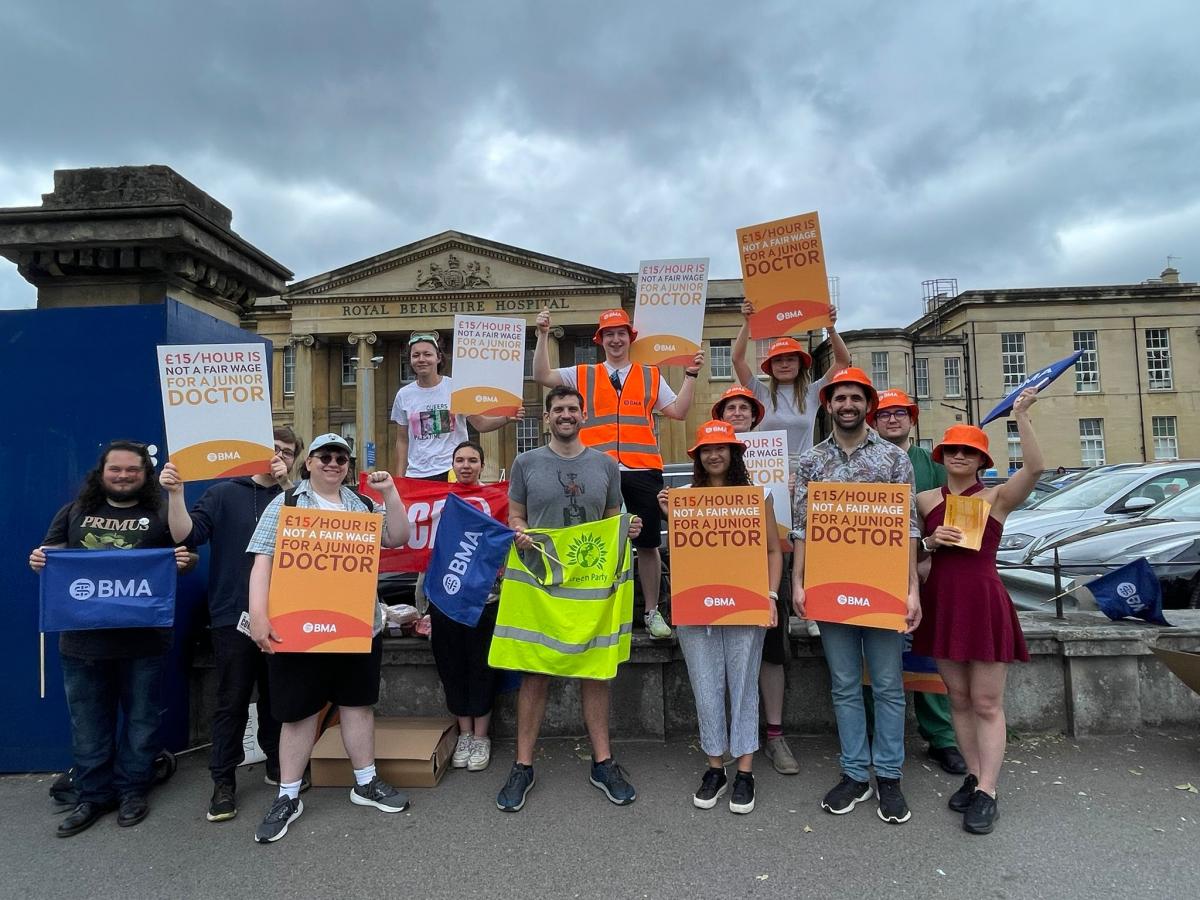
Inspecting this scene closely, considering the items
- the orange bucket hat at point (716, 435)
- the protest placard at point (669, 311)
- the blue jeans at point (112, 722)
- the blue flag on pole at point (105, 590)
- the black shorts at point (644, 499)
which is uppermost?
the protest placard at point (669, 311)

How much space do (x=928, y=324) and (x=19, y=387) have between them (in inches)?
1983

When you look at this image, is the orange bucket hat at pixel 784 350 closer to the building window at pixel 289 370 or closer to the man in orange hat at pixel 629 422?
the man in orange hat at pixel 629 422

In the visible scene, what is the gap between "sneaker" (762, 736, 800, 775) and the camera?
4137 mm

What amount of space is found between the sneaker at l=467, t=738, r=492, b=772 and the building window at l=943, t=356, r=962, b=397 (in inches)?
1666

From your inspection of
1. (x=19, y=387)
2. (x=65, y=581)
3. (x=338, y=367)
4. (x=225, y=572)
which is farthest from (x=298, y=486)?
(x=338, y=367)

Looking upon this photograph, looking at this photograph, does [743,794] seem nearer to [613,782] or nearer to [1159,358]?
[613,782]

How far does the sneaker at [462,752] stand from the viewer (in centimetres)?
431

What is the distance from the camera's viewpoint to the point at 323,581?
11.8ft

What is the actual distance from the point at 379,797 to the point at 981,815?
10.6 ft

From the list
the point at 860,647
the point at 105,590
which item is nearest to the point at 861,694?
the point at 860,647

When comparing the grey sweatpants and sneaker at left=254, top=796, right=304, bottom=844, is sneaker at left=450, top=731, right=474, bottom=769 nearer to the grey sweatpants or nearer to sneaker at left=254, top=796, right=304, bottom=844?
sneaker at left=254, top=796, right=304, bottom=844

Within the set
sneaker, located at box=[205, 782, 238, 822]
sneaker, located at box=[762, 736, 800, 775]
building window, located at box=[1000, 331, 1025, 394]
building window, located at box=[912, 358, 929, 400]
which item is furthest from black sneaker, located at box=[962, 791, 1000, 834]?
building window, located at box=[1000, 331, 1025, 394]

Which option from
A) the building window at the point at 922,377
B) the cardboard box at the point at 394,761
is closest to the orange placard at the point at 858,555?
the cardboard box at the point at 394,761

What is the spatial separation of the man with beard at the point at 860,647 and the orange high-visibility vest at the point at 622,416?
53.5 inches
